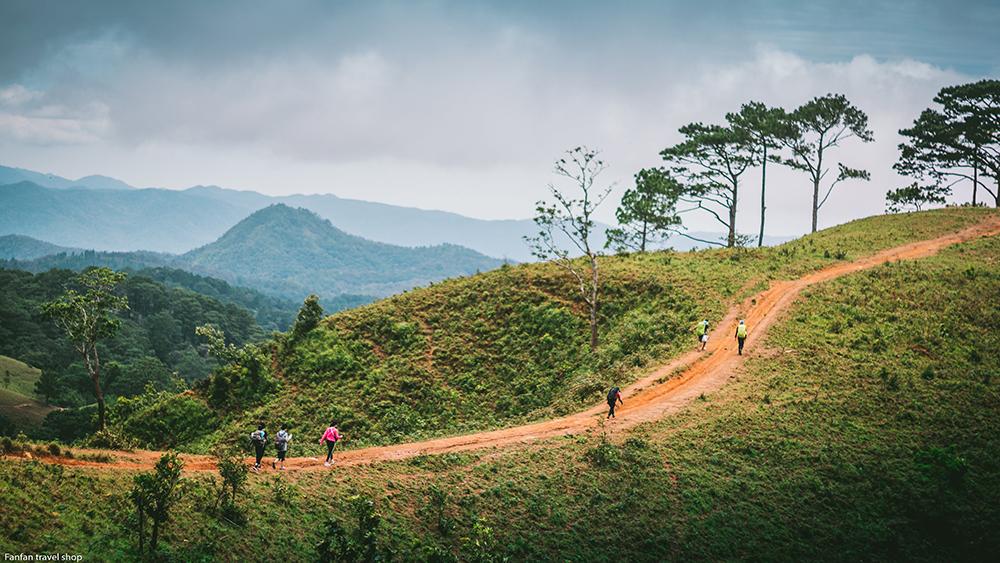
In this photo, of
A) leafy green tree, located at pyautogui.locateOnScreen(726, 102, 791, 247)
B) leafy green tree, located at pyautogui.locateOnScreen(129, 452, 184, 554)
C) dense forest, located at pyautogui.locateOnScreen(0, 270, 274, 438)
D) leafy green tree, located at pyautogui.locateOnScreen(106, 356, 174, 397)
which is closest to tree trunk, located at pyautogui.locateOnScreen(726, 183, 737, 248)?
leafy green tree, located at pyautogui.locateOnScreen(726, 102, 791, 247)

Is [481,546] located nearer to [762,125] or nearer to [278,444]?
[278,444]

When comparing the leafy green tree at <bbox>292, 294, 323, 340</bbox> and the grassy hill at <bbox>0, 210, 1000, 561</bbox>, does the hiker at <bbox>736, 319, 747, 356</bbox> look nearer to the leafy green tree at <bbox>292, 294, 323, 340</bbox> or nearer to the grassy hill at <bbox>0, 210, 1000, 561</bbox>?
the grassy hill at <bbox>0, 210, 1000, 561</bbox>

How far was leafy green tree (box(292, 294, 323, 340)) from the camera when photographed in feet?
130

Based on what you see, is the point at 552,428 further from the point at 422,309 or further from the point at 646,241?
the point at 646,241

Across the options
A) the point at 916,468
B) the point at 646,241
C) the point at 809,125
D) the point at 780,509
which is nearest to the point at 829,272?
the point at 646,241

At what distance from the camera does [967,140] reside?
185 feet

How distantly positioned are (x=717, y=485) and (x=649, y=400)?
6.48 meters

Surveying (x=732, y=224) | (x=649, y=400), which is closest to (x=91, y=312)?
(x=649, y=400)

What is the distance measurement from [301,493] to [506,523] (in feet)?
20.2

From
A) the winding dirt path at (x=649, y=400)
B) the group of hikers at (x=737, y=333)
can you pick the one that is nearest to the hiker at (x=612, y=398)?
the winding dirt path at (x=649, y=400)

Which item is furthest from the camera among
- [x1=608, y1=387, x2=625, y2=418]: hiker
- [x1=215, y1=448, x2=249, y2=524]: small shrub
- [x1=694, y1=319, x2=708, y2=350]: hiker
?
[x1=694, y1=319, x2=708, y2=350]: hiker

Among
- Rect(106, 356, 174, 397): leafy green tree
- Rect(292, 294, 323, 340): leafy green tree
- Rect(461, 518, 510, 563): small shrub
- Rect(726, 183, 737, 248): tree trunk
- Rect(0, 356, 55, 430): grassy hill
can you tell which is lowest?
Rect(0, 356, 55, 430): grassy hill

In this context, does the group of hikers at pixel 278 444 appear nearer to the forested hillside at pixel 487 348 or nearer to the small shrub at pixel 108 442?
the forested hillside at pixel 487 348

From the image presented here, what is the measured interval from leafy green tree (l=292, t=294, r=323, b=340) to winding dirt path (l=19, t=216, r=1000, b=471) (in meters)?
16.0
